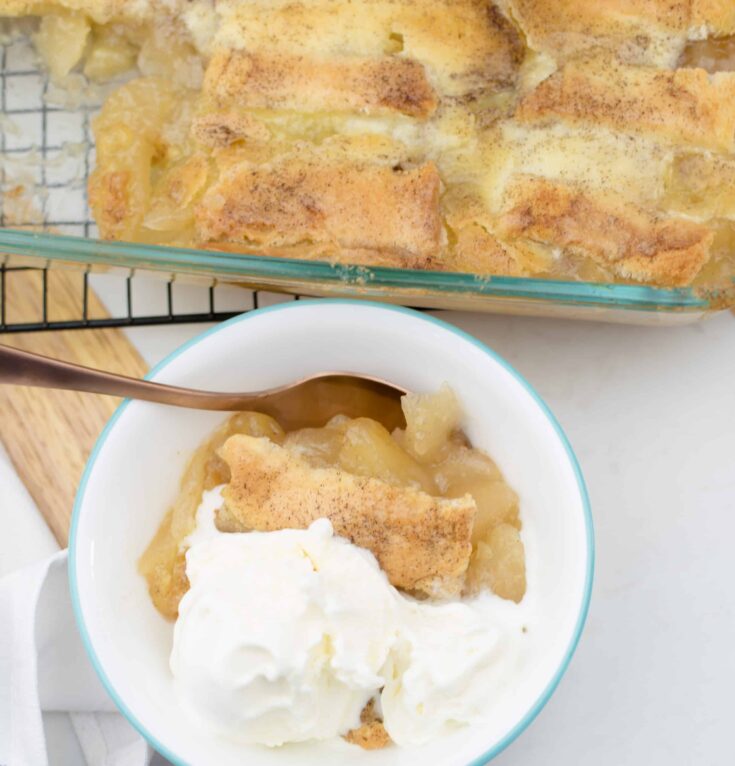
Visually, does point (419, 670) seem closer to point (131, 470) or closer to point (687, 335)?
point (131, 470)

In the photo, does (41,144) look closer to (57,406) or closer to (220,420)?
(57,406)

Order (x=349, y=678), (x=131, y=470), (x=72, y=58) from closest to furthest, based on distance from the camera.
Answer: (x=349, y=678) → (x=131, y=470) → (x=72, y=58)

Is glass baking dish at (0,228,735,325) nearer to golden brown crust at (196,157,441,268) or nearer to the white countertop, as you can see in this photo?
golden brown crust at (196,157,441,268)

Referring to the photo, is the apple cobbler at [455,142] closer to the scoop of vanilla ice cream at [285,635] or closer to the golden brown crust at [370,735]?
the scoop of vanilla ice cream at [285,635]

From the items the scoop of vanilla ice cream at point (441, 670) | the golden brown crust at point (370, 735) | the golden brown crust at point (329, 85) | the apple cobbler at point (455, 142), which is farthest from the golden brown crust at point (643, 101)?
the golden brown crust at point (370, 735)

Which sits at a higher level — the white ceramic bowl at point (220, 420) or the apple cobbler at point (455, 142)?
the apple cobbler at point (455, 142)

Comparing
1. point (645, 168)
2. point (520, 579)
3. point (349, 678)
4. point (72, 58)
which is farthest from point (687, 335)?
point (72, 58)

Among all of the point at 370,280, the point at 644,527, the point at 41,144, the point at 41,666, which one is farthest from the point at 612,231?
the point at 41,666
